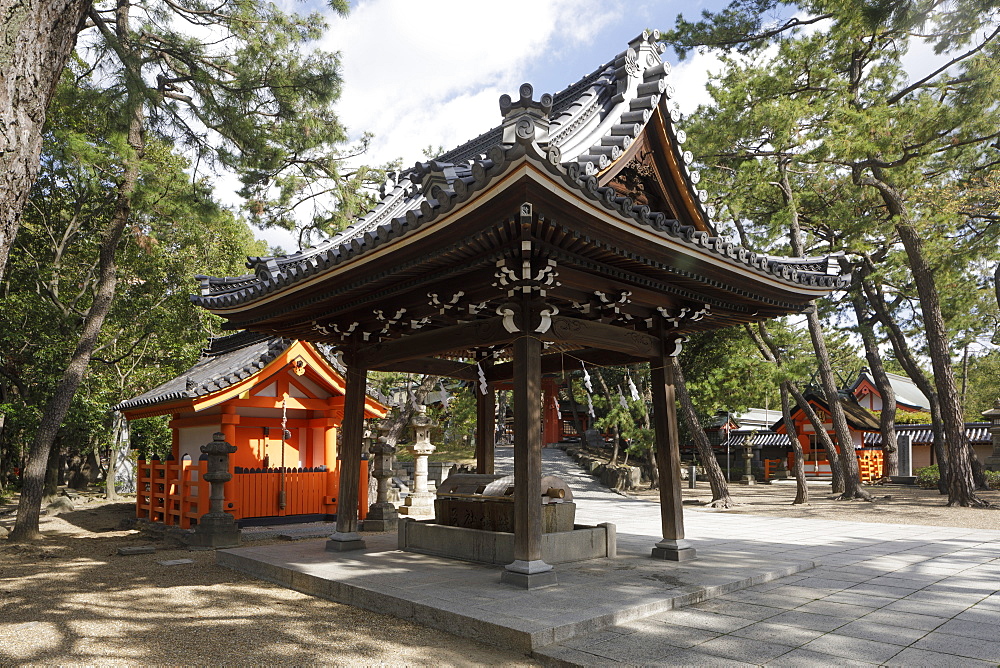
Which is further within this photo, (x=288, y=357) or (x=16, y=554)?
(x=288, y=357)

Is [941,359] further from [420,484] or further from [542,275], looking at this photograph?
[542,275]

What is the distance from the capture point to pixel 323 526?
39.9ft

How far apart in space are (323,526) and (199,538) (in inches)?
90.9

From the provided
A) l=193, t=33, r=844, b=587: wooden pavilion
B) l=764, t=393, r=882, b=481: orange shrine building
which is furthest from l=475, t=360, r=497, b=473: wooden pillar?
l=764, t=393, r=882, b=481: orange shrine building

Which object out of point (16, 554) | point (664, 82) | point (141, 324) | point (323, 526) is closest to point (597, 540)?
point (664, 82)

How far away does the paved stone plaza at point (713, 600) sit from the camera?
4566 mm

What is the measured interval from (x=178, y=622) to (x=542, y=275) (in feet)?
15.3

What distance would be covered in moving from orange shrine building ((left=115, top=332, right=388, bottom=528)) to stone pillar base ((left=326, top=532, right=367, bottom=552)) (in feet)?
13.3

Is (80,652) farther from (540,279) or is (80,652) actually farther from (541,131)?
(541,131)

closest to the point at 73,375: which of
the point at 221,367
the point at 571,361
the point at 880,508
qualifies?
the point at 221,367

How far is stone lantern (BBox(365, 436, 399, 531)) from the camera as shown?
11086 millimetres

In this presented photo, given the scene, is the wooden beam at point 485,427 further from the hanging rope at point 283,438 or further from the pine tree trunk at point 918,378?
the pine tree trunk at point 918,378

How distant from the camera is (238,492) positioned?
38.6ft

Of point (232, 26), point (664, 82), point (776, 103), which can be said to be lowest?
point (664, 82)
